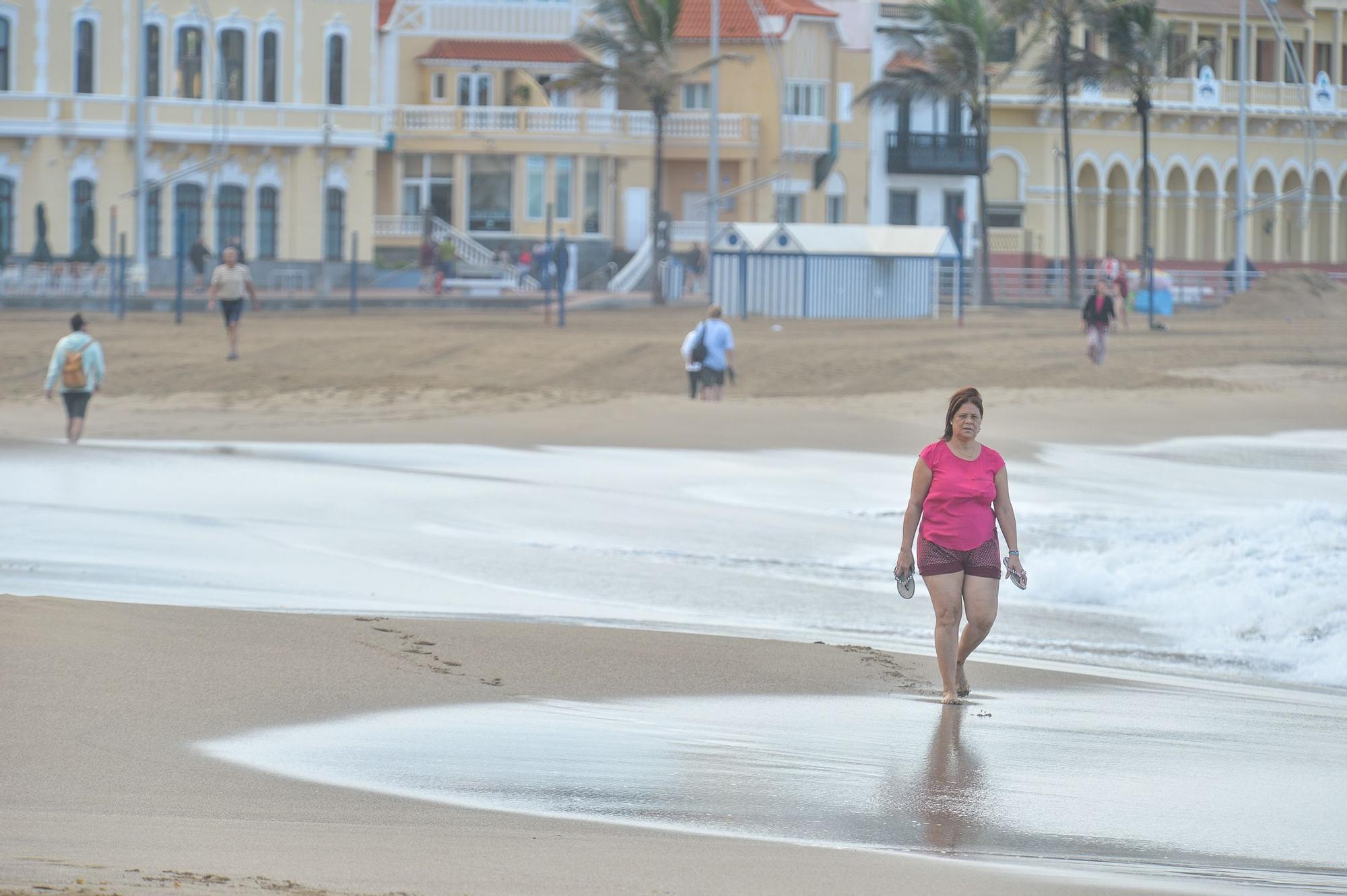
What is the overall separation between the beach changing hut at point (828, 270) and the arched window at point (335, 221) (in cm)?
1214

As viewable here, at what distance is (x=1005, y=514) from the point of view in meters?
7.66

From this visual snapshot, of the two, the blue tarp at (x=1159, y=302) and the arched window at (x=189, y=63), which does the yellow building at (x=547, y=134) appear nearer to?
the arched window at (x=189, y=63)

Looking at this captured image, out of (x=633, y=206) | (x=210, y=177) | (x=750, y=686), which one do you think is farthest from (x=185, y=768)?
(x=633, y=206)

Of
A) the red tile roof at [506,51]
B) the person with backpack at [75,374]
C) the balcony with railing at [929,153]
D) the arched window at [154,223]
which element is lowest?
the person with backpack at [75,374]

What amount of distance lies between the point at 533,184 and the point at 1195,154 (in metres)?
23.4

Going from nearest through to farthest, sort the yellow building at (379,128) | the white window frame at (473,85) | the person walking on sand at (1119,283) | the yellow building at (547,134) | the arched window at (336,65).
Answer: the person walking on sand at (1119,283) < the yellow building at (379,128) < the arched window at (336,65) < the yellow building at (547,134) < the white window frame at (473,85)

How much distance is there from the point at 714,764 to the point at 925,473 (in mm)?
1745

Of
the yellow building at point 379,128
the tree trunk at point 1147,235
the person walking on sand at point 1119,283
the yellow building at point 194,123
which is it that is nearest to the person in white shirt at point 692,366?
the person walking on sand at point 1119,283

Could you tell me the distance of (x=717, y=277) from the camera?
39.0m

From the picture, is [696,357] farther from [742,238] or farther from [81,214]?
[81,214]

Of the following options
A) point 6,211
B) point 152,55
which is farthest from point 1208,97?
point 6,211

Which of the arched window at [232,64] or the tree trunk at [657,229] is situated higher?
the arched window at [232,64]

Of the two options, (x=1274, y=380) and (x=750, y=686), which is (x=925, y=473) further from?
(x=1274, y=380)

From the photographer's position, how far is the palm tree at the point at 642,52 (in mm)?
47438
